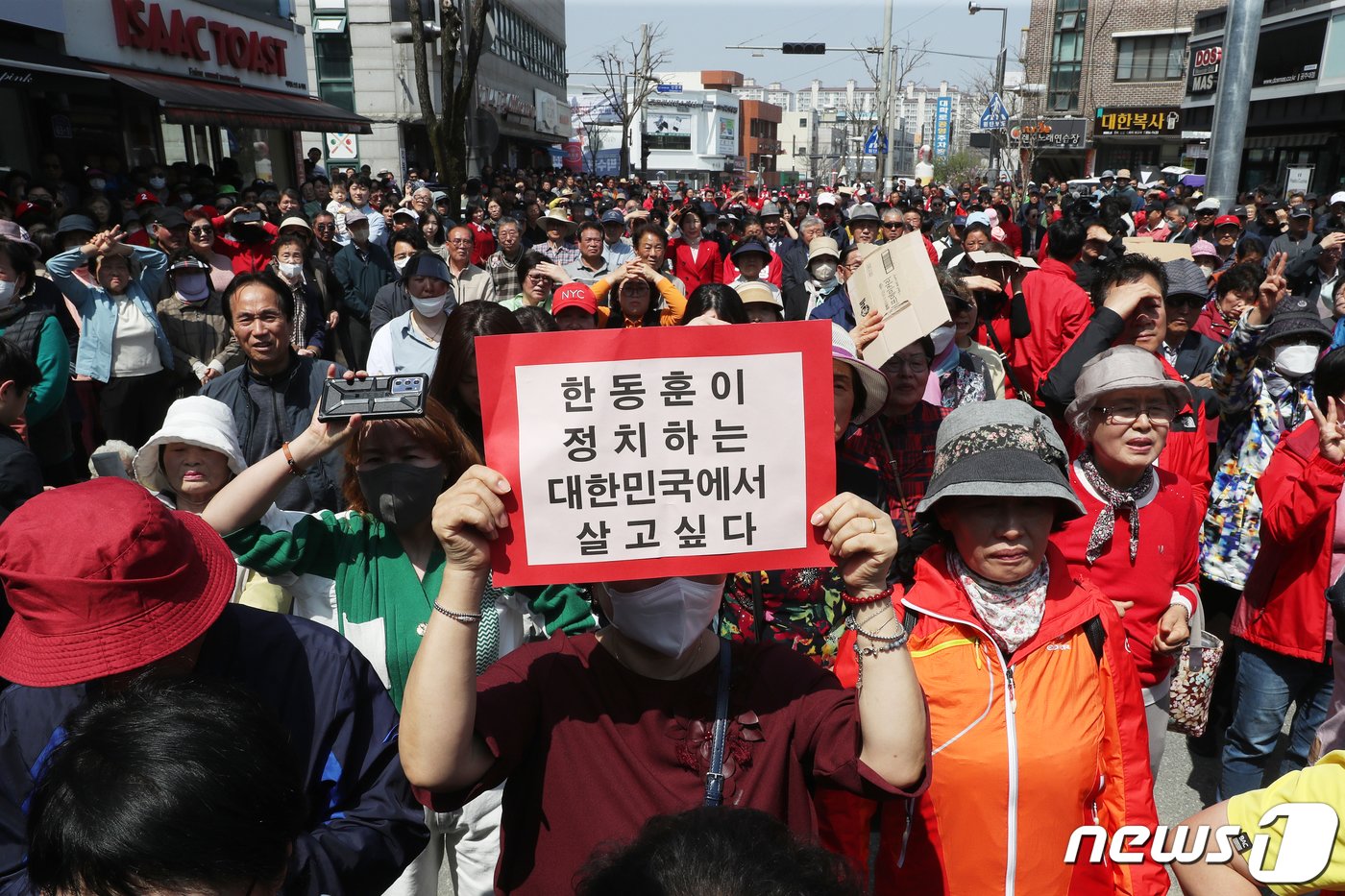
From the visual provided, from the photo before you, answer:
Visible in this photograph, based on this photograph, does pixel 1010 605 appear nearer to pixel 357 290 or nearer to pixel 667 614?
pixel 667 614

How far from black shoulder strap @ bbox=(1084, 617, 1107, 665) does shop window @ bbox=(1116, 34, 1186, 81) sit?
57520 mm

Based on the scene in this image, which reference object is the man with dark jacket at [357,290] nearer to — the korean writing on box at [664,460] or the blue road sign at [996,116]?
the korean writing on box at [664,460]

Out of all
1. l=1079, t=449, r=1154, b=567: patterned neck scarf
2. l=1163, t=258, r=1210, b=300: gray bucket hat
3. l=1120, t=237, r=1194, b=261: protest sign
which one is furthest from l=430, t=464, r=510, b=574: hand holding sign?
l=1120, t=237, r=1194, b=261: protest sign

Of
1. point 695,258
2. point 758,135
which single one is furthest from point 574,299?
point 758,135

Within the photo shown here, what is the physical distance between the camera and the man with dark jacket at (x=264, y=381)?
3.80 meters

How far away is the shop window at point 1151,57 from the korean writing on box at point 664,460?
58.2 metres

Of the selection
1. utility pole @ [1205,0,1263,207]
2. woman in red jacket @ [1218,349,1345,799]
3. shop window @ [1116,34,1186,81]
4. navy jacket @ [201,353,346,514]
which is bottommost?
woman in red jacket @ [1218,349,1345,799]

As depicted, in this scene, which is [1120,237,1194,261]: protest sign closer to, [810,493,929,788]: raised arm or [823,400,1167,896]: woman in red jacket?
[823,400,1167,896]: woman in red jacket

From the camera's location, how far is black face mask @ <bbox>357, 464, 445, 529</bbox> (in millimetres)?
2508

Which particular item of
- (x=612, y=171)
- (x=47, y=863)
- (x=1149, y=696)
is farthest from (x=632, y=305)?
(x=612, y=171)

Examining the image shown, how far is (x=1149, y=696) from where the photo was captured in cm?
289

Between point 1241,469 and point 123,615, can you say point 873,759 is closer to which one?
point 123,615

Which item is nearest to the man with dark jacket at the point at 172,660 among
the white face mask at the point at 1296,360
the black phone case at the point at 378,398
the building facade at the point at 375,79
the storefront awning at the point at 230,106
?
the black phone case at the point at 378,398

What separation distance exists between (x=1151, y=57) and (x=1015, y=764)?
5895cm
